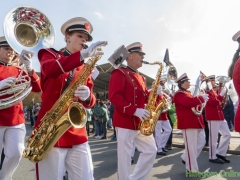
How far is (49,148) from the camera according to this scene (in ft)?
8.09

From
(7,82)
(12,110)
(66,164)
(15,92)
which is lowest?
(66,164)

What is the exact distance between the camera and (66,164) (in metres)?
2.72

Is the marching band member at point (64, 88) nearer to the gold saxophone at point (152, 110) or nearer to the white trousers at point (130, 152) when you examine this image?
the white trousers at point (130, 152)

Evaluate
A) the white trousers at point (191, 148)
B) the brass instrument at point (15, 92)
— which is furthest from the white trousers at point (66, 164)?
the white trousers at point (191, 148)

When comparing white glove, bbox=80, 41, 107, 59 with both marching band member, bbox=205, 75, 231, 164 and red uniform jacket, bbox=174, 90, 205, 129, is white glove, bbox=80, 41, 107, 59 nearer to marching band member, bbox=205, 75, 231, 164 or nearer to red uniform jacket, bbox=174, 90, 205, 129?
red uniform jacket, bbox=174, 90, 205, 129

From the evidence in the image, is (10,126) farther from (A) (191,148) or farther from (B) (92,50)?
(A) (191,148)

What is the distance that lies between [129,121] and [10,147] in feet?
5.88

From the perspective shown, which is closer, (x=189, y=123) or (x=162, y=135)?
(x=189, y=123)

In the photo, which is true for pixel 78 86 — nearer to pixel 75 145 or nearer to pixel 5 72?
pixel 75 145

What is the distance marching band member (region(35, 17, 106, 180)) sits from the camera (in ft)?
8.04

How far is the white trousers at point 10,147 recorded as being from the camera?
3.51 meters

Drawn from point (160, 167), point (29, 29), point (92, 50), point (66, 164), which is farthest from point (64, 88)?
point (160, 167)

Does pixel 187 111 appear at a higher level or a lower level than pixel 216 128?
higher

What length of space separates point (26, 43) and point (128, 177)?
96.2 inches
